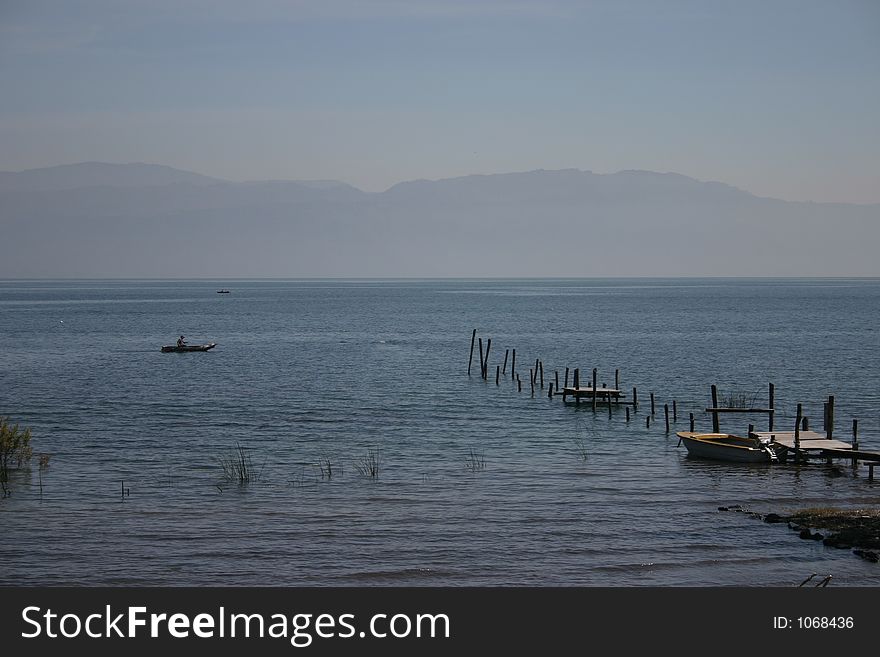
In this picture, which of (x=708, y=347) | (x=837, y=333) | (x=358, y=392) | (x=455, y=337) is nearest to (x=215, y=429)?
(x=358, y=392)

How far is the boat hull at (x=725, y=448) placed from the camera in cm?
3953

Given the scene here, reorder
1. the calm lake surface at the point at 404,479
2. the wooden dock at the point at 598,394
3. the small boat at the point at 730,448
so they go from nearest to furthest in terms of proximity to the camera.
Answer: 1. the calm lake surface at the point at 404,479
2. the small boat at the point at 730,448
3. the wooden dock at the point at 598,394

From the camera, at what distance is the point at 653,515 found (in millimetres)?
30859

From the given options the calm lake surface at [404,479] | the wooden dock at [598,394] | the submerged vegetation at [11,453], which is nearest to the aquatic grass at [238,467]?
the calm lake surface at [404,479]

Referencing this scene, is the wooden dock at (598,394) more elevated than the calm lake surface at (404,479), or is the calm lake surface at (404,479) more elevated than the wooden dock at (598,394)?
the wooden dock at (598,394)

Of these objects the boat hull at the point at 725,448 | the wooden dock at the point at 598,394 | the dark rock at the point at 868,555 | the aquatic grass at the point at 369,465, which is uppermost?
the wooden dock at the point at 598,394

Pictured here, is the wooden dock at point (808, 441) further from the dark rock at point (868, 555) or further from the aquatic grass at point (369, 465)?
the aquatic grass at point (369, 465)

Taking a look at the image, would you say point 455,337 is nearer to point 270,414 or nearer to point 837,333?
point 837,333

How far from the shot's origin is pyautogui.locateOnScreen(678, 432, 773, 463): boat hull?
130 feet

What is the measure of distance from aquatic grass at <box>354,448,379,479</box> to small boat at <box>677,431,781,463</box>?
39.4ft

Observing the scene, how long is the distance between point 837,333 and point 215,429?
9156 centimetres

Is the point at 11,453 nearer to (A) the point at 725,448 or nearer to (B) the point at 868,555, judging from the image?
(A) the point at 725,448

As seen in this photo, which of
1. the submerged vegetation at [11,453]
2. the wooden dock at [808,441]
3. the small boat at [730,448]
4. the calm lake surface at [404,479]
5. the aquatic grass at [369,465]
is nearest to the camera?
the calm lake surface at [404,479]

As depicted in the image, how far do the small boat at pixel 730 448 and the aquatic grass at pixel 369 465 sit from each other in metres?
12.0
